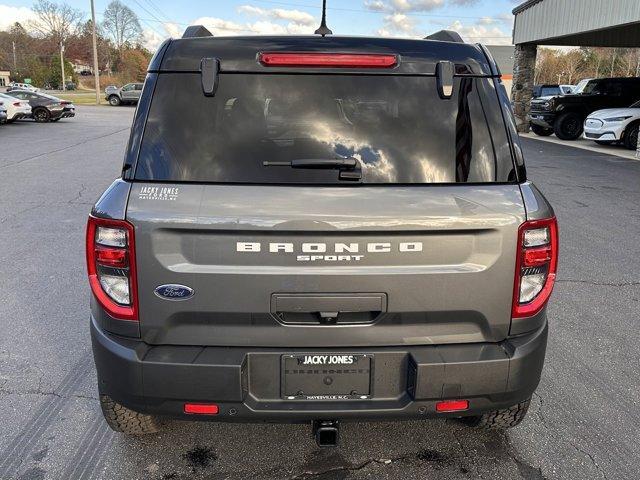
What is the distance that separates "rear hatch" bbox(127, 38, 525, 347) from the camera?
85.4 inches

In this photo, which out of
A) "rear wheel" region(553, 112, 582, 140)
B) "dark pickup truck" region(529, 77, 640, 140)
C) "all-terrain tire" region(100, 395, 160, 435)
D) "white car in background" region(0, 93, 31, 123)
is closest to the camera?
"all-terrain tire" region(100, 395, 160, 435)

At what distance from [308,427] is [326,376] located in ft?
3.01

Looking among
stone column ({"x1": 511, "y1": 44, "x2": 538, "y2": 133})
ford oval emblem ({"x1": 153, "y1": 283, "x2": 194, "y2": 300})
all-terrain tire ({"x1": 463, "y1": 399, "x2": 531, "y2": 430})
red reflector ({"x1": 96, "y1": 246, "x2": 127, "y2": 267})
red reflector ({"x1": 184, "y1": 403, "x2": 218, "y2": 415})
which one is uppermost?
stone column ({"x1": 511, "y1": 44, "x2": 538, "y2": 133})

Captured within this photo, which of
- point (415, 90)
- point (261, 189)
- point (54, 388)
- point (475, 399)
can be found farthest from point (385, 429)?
point (54, 388)

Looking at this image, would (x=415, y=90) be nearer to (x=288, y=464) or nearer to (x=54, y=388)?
(x=288, y=464)

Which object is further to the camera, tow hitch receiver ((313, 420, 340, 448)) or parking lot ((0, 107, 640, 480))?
parking lot ((0, 107, 640, 480))

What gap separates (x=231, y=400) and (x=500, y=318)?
1.13 metres

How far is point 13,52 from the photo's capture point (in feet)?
339

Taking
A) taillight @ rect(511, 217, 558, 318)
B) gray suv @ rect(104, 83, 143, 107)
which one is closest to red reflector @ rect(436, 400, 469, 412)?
taillight @ rect(511, 217, 558, 318)

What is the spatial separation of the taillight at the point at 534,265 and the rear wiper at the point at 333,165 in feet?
2.28

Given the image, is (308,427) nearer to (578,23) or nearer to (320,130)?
(320,130)

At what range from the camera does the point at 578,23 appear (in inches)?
738

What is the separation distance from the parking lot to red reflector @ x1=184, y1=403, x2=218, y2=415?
545 mm

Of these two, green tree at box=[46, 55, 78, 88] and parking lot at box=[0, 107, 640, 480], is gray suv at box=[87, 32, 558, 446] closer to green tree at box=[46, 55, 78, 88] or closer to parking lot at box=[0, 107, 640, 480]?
parking lot at box=[0, 107, 640, 480]
